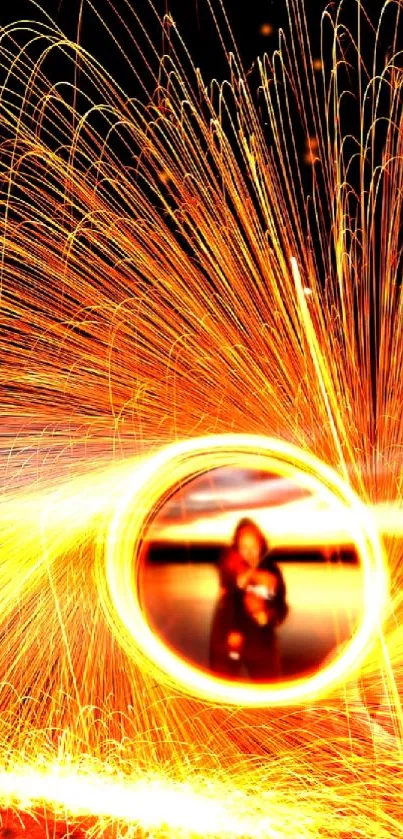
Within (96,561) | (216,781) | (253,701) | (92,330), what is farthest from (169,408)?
(216,781)

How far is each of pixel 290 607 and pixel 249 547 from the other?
3882 millimetres

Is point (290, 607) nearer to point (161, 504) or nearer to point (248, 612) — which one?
point (161, 504)

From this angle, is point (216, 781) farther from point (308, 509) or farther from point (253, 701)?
point (308, 509)

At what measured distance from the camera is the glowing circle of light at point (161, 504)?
3.76 m

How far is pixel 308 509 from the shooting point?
660 cm

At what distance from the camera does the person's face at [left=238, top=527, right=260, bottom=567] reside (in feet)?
13.1

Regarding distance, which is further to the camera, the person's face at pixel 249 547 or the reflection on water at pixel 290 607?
the reflection on water at pixel 290 607

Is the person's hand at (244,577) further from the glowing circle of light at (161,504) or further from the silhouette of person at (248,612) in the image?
the glowing circle of light at (161,504)

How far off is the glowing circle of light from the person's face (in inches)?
14.1

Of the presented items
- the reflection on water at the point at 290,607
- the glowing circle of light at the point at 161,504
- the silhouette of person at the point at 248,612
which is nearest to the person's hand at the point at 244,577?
the silhouette of person at the point at 248,612

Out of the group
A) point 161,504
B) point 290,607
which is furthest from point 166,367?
point 290,607

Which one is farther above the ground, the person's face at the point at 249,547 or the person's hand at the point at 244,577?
the person's face at the point at 249,547

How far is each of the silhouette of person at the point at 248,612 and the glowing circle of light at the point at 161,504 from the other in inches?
5.6

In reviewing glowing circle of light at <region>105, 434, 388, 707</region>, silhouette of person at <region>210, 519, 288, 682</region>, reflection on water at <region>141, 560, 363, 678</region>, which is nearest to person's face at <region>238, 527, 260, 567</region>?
silhouette of person at <region>210, 519, 288, 682</region>
